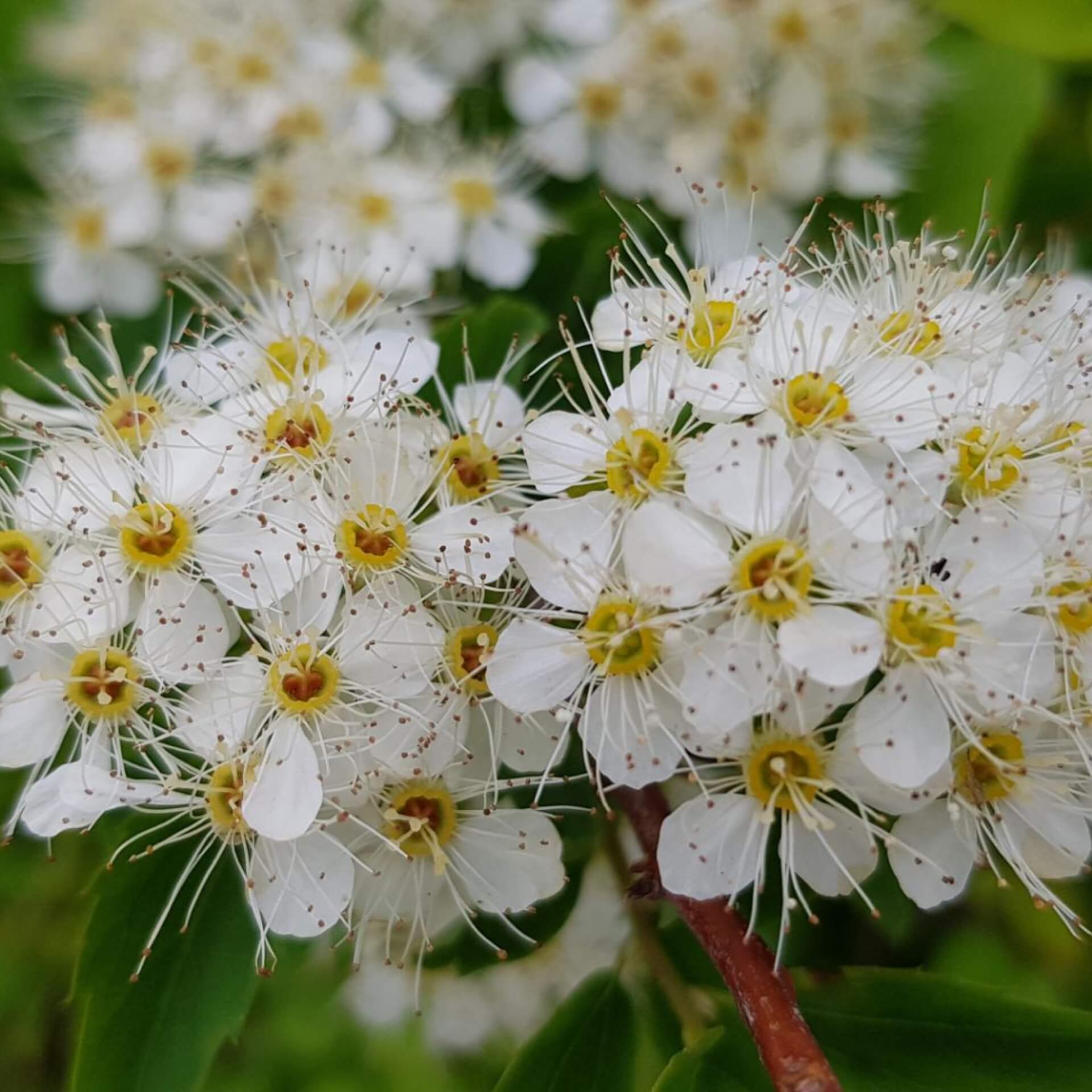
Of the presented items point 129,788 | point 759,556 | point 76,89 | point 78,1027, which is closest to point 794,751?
point 759,556

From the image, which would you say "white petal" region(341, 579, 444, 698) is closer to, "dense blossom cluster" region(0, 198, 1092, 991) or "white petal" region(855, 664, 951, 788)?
"dense blossom cluster" region(0, 198, 1092, 991)

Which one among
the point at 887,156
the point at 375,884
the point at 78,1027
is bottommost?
the point at 78,1027

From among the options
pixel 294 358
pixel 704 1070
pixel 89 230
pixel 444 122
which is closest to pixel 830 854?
pixel 704 1070

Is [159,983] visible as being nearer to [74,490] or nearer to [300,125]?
[74,490]

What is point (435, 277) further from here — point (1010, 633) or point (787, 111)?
point (1010, 633)

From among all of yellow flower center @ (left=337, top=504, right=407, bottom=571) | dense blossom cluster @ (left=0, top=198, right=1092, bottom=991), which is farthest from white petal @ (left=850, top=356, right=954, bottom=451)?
yellow flower center @ (left=337, top=504, right=407, bottom=571)

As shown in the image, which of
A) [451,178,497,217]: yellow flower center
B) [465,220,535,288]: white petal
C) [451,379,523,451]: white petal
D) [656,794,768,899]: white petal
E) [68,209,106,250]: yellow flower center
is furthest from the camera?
[68,209,106,250]: yellow flower center
